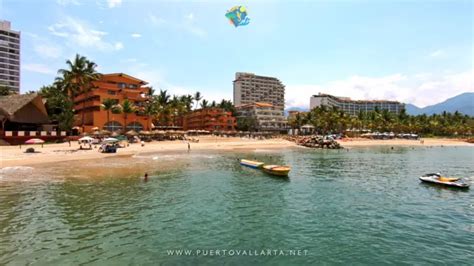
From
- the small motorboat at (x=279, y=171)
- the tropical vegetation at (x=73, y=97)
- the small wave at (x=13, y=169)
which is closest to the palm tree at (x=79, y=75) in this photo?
the tropical vegetation at (x=73, y=97)

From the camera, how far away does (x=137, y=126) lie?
282ft

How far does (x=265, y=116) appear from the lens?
494 ft

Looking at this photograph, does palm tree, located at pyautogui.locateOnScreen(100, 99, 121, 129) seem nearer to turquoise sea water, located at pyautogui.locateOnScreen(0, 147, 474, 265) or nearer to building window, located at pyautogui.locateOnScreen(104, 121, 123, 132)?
building window, located at pyautogui.locateOnScreen(104, 121, 123, 132)

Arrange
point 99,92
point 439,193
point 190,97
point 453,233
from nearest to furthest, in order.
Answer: point 453,233 < point 439,193 < point 99,92 < point 190,97

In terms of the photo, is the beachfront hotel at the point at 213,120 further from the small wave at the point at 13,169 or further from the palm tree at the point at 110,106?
the small wave at the point at 13,169

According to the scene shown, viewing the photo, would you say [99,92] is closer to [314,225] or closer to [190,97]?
[190,97]

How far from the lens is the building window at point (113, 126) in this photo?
80.0 metres

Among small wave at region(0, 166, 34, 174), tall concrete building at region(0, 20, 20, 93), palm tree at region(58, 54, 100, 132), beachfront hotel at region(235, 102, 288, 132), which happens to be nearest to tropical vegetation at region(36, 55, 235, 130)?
palm tree at region(58, 54, 100, 132)

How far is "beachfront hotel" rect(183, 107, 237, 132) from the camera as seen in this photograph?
131500mm

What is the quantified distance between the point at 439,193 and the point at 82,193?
28.2 m

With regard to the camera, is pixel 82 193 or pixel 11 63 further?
pixel 11 63

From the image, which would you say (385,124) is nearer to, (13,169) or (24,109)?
(24,109)

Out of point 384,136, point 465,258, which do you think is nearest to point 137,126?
point 465,258

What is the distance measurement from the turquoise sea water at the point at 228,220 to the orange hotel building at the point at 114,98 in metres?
51.0
